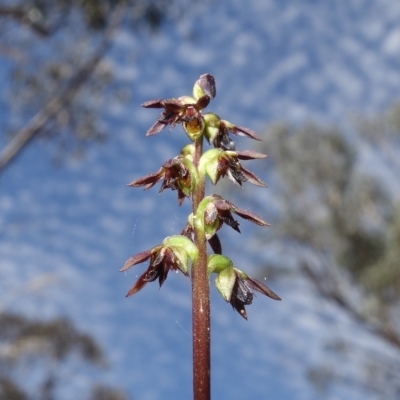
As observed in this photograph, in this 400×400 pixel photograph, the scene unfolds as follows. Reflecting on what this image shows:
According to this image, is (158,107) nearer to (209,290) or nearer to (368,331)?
(209,290)

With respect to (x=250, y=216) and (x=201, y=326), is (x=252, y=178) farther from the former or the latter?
(x=201, y=326)

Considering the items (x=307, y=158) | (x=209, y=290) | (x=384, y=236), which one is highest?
(x=307, y=158)

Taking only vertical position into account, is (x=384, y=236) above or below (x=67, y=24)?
above

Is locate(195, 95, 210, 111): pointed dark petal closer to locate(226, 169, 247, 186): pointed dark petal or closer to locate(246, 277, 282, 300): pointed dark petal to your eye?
locate(226, 169, 247, 186): pointed dark petal

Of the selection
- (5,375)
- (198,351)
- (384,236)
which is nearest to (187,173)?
(198,351)

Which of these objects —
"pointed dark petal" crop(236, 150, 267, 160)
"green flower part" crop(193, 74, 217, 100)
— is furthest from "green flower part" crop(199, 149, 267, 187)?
"green flower part" crop(193, 74, 217, 100)

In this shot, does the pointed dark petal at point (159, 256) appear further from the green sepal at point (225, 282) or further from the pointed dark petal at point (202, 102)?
the pointed dark petal at point (202, 102)
